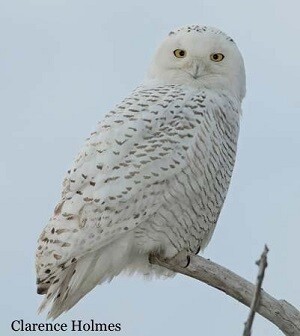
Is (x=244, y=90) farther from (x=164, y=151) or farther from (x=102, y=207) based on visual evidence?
(x=102, y=207)

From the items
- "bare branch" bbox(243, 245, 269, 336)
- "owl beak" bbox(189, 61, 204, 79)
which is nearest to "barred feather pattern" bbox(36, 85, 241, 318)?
"owl beak" bbox(189, 61, 204, 79)

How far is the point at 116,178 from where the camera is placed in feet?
16.0

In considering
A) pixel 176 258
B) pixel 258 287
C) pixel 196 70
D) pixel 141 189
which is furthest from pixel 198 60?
pixel 258 287

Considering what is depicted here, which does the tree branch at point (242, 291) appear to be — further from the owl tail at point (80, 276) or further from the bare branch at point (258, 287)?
the bare branch at point (258, 287)

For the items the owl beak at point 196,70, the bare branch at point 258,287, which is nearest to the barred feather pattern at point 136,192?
the owl beak at point 196,70

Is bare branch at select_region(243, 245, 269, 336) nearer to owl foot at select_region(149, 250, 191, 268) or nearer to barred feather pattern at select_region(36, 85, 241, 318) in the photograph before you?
barred feather pattern at select_region(36, 85, 241, 318)

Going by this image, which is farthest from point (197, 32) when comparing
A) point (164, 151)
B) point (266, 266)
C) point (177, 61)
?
point (266, 266)

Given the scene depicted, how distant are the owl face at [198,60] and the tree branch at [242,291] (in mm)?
1170

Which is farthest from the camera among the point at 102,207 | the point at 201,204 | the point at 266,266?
the point at 201,204

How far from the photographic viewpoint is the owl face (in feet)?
18.2

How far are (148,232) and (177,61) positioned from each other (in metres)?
1.20

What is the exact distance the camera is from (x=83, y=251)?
4.83 metres

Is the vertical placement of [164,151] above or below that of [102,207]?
above

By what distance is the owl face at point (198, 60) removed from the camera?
5.54 metres
